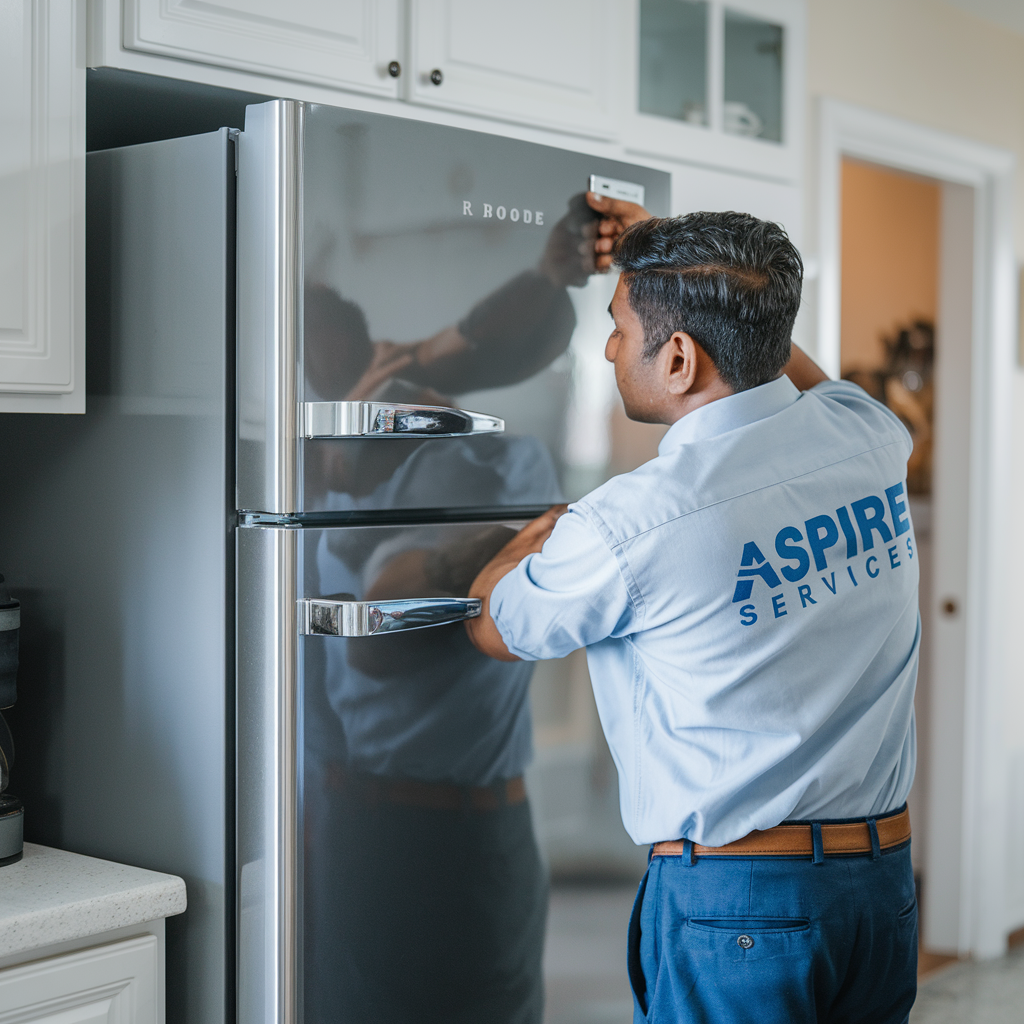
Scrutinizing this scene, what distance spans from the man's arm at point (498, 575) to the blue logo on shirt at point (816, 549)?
0.86 feet

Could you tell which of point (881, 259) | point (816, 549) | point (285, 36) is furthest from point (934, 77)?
point (816, 549)

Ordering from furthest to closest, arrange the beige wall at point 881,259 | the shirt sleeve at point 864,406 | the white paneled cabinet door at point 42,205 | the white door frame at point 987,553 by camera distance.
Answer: the beige wall at point 881,259, the white door frame at point 987,553, the shirt sleeve at point 864,406, the white paneled cabinet door at point 42,205

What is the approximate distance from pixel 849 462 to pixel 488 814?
1.94 ft

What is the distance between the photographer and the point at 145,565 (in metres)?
1.38

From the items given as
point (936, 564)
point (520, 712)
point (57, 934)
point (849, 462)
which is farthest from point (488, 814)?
point (936, 564)

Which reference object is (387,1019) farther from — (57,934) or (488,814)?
(57,934)

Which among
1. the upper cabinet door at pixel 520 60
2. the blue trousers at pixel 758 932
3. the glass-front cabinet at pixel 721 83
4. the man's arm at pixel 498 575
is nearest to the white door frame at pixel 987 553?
the glass-front cabinet at pixel 721 83

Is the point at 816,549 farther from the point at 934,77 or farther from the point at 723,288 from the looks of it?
the point at 934,77

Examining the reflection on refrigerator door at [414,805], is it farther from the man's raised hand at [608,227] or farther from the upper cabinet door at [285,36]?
the upper cabinet door at [285,36]

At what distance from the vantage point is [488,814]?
143cm

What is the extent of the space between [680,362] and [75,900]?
2.87ft

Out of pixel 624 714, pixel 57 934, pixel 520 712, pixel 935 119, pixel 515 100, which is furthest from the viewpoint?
pixel 935 119

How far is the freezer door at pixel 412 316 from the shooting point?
1233mm

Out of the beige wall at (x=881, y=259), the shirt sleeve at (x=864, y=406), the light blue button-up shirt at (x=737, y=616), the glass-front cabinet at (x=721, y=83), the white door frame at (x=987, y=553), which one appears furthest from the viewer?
the beige wall at (x=881, y=259)
